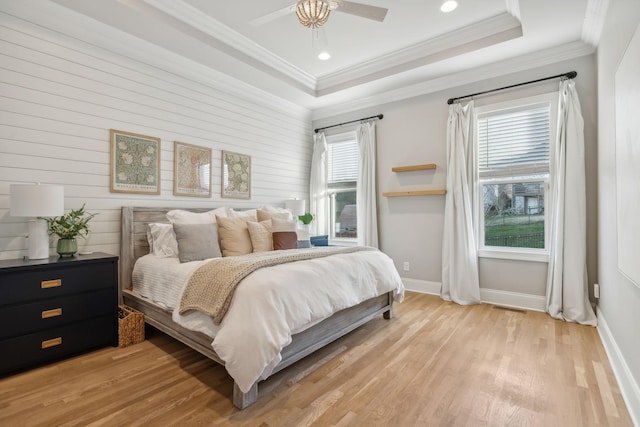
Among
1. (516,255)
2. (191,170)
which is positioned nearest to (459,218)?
(516,255)

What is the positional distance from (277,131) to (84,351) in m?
3.61

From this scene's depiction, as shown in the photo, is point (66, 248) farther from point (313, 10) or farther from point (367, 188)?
point (367, 188)

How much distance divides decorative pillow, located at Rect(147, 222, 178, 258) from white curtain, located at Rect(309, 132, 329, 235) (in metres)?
2.59

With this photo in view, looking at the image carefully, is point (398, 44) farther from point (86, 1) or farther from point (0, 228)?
point (0, 228)

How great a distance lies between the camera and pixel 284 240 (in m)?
3.31

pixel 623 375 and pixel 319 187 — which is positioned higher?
pixel 319 187

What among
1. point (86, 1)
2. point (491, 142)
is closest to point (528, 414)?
point (491, 142)

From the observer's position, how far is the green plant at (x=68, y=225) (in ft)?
8.69

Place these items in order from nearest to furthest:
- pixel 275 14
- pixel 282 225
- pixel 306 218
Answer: pixel 275 14, pixel 282 225, pixel 306 218

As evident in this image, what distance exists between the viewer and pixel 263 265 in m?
2.16

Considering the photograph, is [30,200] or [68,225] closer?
[30,200]

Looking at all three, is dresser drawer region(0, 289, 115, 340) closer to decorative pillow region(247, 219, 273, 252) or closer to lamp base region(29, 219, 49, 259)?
lamp base region(29, 219, 49, 259)

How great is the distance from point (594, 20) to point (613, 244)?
200 centimetres

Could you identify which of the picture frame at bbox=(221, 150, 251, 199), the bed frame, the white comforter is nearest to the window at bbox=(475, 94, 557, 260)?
the bed frame
